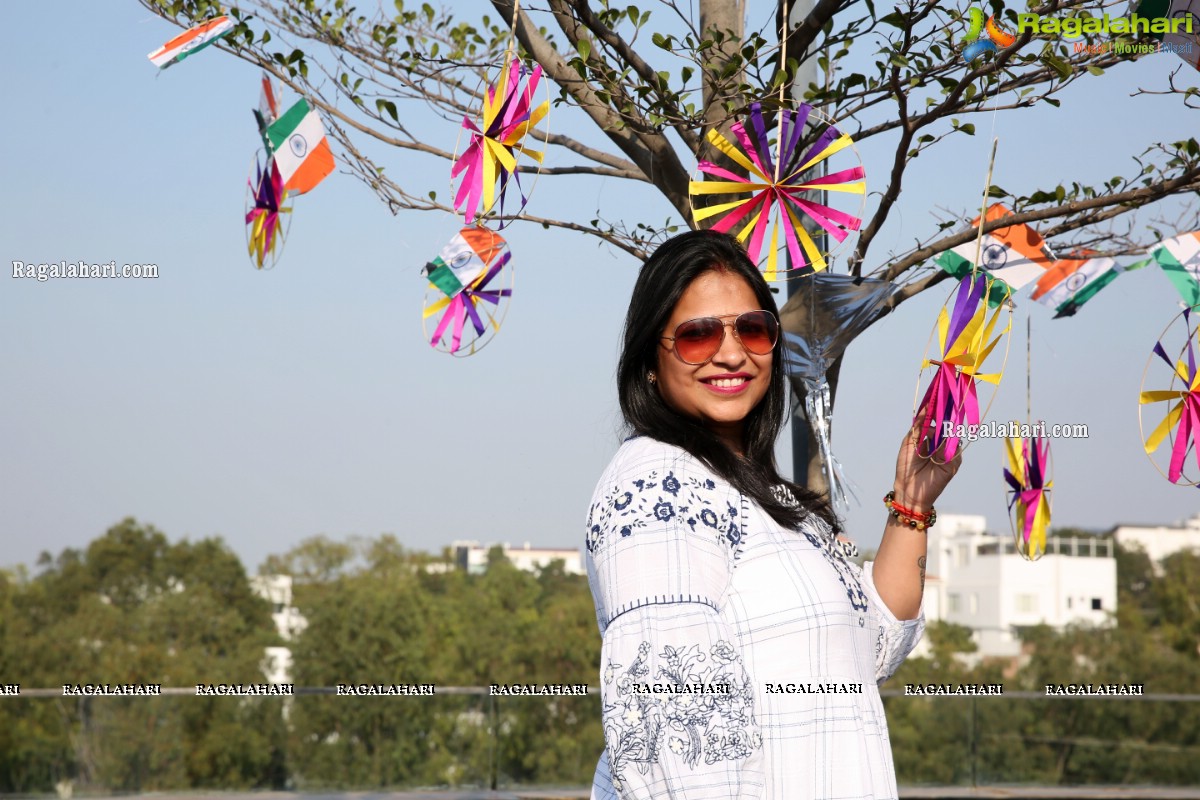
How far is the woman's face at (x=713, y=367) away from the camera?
156cm

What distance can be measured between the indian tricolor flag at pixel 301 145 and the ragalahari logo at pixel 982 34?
1.56 m

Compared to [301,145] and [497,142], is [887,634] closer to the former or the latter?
[497,142]

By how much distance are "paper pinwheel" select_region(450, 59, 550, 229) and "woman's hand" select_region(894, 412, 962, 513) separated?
1.23 meters

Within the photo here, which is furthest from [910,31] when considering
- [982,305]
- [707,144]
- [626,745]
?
[626,745]

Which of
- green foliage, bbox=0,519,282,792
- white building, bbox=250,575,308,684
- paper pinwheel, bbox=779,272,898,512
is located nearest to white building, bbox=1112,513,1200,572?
white building, bbox=250,575,308,684

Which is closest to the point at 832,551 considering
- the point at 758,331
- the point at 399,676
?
the point at 758,331

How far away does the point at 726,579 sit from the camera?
135 cm

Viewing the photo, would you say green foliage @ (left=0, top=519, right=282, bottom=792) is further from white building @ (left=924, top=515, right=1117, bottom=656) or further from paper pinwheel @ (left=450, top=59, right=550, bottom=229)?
white building @ (left=924, top=515, right=1117, bottom=656)

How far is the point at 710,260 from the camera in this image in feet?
5.21

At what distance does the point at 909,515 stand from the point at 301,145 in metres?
1.96

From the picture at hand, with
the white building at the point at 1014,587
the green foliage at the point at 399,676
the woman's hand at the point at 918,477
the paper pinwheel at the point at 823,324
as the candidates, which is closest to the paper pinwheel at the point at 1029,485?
the paper pinwheel at the point at 823,324

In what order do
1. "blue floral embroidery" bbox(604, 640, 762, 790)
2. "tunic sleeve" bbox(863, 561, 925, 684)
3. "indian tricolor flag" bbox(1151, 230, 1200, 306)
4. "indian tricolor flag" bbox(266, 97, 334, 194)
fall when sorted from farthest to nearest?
"indian tricolor flag" bbox(266, 97, 334, 194), "indian tricolor flag" bbox(1151, 230, 1200, 306), "tunic sleeve" bbox(863, 561, 925, 684), "blue floral embroidery" bbox(604, 640, 762, 790)

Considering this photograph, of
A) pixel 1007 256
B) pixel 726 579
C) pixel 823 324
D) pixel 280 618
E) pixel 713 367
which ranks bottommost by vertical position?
pixel 280 618

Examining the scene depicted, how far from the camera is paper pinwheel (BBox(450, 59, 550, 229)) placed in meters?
2.68
